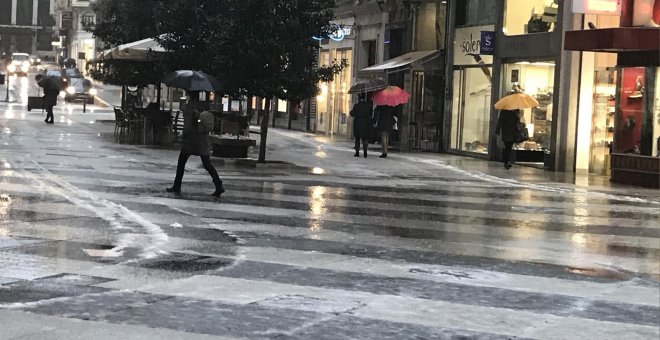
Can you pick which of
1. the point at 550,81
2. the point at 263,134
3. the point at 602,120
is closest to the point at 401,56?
the point at 550,81

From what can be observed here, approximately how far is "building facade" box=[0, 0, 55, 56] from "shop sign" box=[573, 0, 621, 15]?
141m

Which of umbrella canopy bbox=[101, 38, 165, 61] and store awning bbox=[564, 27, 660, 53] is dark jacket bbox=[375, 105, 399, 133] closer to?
umbrella canopy bbox=[101, 38, 165, 61]

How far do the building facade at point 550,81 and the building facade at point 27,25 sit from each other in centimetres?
13407

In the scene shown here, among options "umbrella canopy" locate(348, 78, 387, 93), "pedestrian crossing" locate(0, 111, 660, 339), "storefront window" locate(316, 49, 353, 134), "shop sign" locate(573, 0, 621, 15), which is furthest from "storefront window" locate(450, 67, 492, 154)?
"pedestrian crossing" locate(0, 111, 660, 339)

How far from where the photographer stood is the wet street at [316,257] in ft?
21.8

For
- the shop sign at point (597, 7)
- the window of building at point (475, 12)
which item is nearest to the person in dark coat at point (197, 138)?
the shop sign at point (597, 7)

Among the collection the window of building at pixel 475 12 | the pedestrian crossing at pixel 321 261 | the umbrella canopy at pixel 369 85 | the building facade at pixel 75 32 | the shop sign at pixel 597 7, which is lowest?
the pedestrian crossing at pixel 321 261

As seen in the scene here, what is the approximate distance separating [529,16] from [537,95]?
2.15 m

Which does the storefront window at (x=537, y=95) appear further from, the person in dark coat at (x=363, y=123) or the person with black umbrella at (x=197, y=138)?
the person with black umbrella at (x=197, y=138)

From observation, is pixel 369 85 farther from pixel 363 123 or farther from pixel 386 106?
pixel 363 123

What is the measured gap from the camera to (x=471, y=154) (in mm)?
26828

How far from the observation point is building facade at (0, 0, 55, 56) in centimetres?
15112

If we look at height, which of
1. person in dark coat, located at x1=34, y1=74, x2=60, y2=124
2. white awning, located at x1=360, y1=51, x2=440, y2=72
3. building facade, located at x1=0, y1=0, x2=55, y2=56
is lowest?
person in dark coat, located at x1=34, y1=74, x2=60, y2=124

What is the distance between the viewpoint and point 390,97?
81.4 feet
